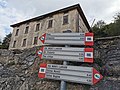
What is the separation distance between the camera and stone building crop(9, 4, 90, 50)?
13.5 meters

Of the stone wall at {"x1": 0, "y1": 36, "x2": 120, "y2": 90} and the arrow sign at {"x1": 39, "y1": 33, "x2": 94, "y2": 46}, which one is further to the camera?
the arrow sign at {"x1": 39, "y1": 33, "x2": 94, "y2": 46}

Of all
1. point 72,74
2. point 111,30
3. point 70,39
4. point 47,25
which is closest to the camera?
point 72,74

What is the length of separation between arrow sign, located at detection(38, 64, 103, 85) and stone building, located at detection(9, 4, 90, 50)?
33.8ft

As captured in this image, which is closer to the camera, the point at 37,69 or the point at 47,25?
the point at 37,69

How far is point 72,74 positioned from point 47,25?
1348cm

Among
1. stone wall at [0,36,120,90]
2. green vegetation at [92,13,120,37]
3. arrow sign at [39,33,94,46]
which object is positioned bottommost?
stone wall at [0,36,120,90]

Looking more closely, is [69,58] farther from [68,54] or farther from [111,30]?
[111,30]

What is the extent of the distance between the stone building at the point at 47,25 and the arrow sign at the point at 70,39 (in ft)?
32.1

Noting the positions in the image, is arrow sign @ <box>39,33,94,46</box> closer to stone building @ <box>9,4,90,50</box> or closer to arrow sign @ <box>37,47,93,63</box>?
arrow sign @ <box>37,47,93,63</box>

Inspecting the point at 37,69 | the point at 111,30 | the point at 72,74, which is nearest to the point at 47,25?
the point at 111,30

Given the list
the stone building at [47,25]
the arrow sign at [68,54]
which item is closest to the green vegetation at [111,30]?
the stone building at [47,25]

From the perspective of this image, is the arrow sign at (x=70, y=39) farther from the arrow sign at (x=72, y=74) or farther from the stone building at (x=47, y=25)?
A: the stone building at (x=47, y=25)

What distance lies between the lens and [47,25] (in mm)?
15414

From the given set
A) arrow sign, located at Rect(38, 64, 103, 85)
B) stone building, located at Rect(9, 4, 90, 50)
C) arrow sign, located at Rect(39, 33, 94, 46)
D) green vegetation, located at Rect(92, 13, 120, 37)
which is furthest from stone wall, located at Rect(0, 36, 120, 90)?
stone building, located at Rect(9, 4, 90, 50)
